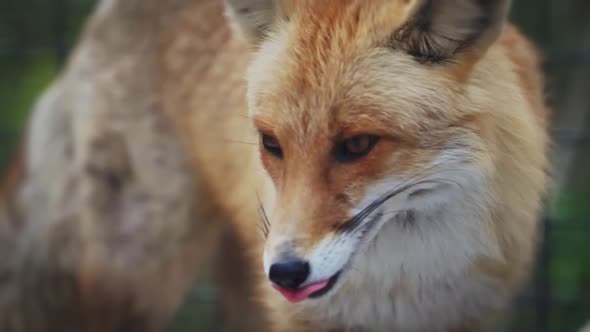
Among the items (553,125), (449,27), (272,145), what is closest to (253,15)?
(272,145)

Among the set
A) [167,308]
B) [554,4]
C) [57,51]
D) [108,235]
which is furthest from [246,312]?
[554,4]

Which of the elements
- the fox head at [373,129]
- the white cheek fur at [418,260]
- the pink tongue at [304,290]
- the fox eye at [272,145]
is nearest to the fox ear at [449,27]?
the fox head at [373,129]

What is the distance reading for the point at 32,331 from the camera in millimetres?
4453

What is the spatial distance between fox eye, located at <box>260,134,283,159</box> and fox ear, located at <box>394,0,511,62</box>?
0.39 meters

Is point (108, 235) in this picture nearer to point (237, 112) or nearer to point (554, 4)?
point (237, 112)

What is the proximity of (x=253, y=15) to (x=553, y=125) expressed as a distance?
7.77 ft

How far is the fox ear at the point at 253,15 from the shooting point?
8.74ft

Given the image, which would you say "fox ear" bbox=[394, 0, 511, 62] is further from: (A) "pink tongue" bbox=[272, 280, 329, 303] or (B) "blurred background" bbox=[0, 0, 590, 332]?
(B) "blurred background" bbox=[0, 0, 590, 332]

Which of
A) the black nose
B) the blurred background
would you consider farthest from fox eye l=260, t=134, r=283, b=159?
the blurred background

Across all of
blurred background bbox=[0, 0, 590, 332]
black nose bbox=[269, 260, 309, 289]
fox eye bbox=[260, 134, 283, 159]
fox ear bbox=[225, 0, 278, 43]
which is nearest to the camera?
black nose bbox=[269, 260, 309, 289]

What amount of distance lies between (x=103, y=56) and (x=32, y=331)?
1.31 m

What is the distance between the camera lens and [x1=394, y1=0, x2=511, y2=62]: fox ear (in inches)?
92.9

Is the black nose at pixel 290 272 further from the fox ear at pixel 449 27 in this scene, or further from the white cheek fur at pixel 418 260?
the fox ear at pixel 449 27

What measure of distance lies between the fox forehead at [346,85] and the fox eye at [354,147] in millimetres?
24
